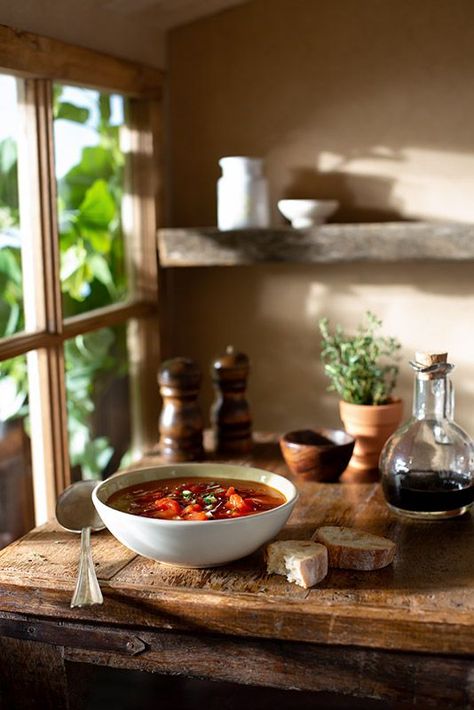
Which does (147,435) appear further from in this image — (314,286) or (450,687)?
(450,687)

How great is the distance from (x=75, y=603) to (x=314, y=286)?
167 cm

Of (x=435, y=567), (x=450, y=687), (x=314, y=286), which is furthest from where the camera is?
(x=314, y=286)

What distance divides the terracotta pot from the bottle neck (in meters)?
0.30

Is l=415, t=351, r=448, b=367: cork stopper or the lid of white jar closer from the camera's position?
l=415, t=351, r=448, b=367: cork stopper

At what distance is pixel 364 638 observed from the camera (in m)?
1.53

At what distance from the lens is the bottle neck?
197 centimetres

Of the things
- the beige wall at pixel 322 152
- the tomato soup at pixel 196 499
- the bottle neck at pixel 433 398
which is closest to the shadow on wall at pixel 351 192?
the beige wall at pixel 322 152

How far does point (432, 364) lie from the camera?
6.34ft

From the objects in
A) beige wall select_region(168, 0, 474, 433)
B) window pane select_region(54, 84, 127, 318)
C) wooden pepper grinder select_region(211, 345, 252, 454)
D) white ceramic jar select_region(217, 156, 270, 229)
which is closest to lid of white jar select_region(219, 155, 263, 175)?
white ceramic jar select_region(217, 156, 270, 229)

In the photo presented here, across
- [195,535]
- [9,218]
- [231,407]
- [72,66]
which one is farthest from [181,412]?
[72,66]

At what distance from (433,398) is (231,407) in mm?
639

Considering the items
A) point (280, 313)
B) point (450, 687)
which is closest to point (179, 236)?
point (280, 313)

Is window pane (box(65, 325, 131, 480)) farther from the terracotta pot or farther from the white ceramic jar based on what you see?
the terracotta pot

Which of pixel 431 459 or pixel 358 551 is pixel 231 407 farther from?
pixel 358 551
